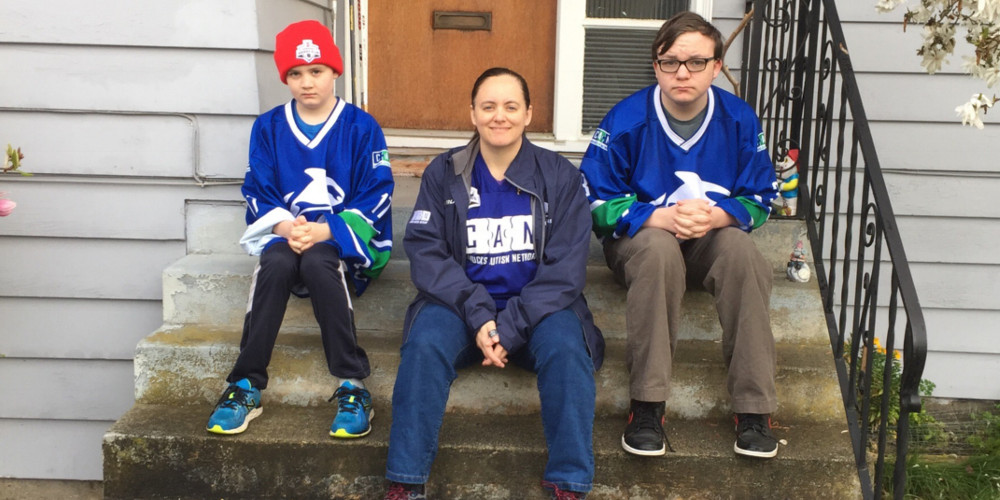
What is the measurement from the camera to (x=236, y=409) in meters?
2.67

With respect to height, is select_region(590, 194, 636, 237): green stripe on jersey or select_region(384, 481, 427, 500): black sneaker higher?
select_region(590, 194, 636, 237): green stripe on jersey

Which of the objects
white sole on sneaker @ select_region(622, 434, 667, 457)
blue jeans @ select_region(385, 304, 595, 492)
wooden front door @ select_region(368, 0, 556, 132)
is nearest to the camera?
blue jeans @ select_region(385, 304, 595, 492)

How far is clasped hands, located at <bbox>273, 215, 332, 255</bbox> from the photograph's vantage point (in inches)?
109

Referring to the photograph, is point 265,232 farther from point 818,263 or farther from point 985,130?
point 985,130

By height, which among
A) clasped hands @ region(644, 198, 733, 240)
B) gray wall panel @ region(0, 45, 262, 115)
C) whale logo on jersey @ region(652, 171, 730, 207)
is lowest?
clasped hands @ region(644, 198, 733, 240)

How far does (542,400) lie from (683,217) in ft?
2.31

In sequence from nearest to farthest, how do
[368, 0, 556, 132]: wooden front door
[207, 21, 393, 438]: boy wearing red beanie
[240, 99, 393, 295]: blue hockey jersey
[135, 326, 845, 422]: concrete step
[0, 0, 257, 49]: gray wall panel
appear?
[207, 21, 393, 438]: boy wearing red beanie → [135, 326, 845, 422]: concrete step → [240, 99, 393, 295]: blue hockey jersey → [0, 0, 257, 49]: gray wall panel → [368, 0, 556, 132]: wooden front door

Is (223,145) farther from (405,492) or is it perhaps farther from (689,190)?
(689,190)

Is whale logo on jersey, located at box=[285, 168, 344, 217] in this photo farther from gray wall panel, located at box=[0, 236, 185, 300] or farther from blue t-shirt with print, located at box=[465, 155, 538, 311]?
gray wall panel, located at box=[0, 236, 185, 300]

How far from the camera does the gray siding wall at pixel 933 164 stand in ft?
12.6

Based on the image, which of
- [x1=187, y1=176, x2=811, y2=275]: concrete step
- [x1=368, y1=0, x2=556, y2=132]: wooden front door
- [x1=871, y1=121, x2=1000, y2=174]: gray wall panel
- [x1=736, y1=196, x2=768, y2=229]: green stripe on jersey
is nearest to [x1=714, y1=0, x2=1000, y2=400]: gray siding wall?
[x1=871, y1=121, x2=1000, y2=174]: gray wall panel

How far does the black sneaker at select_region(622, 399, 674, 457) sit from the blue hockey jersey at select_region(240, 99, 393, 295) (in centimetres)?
97

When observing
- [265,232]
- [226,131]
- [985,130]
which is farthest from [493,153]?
[985,130]

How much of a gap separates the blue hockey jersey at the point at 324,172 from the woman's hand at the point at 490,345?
0.55 m
